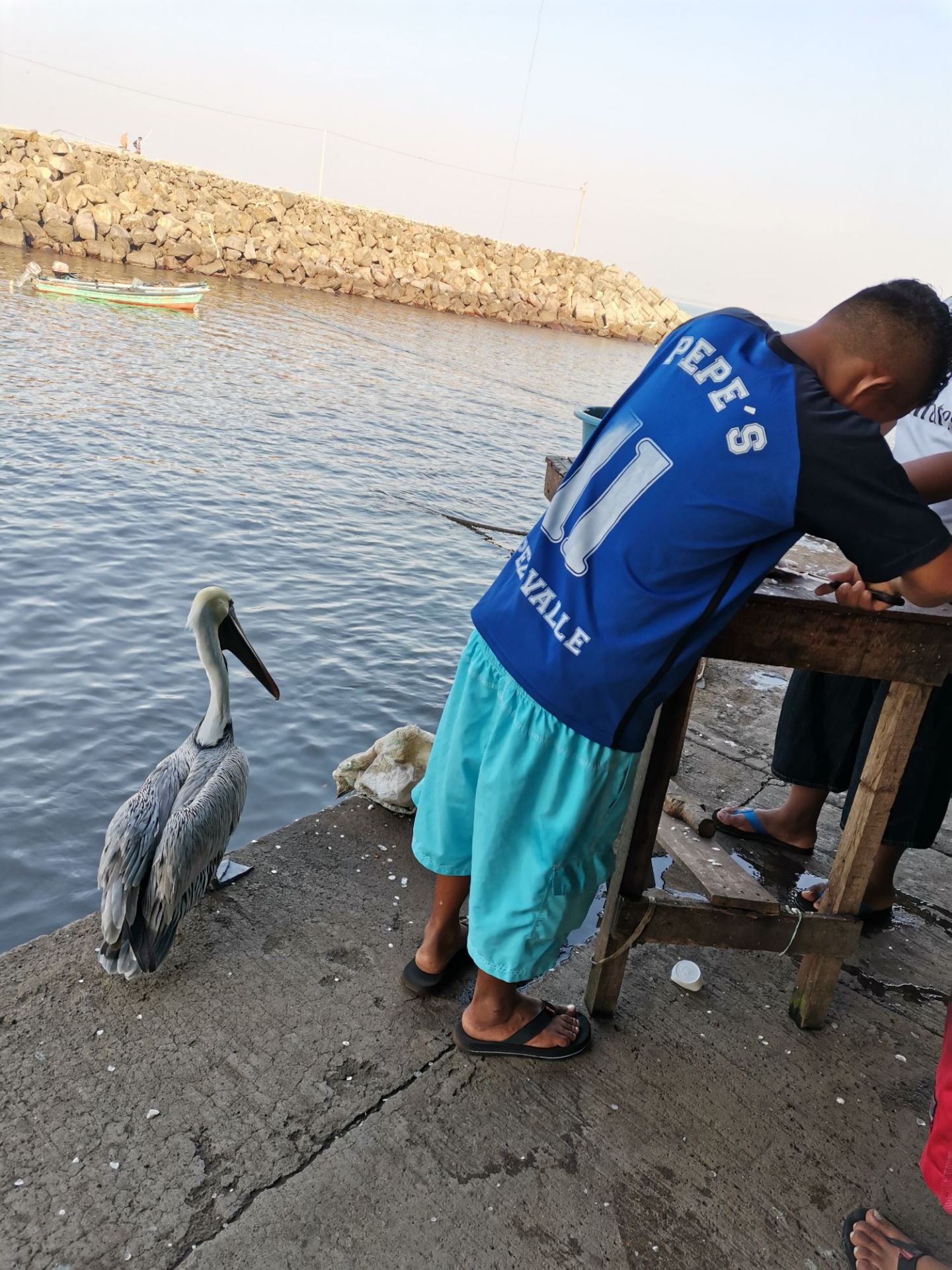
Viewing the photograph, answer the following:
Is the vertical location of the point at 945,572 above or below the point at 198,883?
above

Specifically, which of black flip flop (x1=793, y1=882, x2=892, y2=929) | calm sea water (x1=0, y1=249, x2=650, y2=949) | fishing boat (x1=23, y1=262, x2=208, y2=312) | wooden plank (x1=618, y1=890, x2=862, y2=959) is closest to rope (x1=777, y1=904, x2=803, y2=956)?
wooden plank (x1=618, y1=890, x2=862, y2=959)

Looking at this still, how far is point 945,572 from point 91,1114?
221 cm

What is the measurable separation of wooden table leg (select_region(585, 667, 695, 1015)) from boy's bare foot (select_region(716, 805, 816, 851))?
3.58 feet

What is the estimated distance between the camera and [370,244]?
38.2 metres

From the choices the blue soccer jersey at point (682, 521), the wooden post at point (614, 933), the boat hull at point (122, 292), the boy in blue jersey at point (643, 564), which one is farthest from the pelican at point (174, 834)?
the boat hull at point (122, 292)

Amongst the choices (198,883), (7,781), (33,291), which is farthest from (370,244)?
(198,883)

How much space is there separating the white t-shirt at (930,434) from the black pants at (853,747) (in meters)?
0.61

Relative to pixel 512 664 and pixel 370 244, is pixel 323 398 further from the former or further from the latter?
pixel 370 244

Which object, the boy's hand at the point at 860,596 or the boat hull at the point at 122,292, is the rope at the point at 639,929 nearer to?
the boy's hand at the point at 860,596

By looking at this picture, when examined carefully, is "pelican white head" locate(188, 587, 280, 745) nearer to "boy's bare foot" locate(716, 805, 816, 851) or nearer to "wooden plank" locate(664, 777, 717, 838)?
"wooden plank" locate(664, 777, 717, 838)

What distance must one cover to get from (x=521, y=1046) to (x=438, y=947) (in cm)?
35

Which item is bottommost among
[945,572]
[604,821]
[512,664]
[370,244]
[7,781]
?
[7,781]

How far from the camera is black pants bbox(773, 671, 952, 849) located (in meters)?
2.93

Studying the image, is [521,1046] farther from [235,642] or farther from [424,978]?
[235,642]
